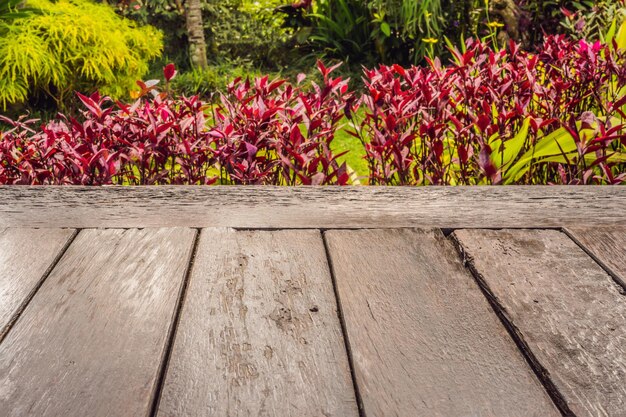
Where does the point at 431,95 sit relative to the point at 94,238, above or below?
above

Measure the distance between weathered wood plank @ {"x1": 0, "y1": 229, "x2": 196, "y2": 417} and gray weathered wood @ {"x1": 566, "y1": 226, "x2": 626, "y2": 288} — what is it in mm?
816

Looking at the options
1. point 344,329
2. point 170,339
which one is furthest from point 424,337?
point 170,339

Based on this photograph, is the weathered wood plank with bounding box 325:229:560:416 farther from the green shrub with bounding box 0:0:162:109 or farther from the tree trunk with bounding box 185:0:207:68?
the tree trunk with bounding box 185:0:207:68

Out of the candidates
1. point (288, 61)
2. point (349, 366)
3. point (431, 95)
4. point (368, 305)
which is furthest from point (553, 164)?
point (288, 61)

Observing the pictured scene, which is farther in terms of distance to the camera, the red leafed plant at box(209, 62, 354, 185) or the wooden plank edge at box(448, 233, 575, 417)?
the red leafed plant at box(209, 62, 354, 185)

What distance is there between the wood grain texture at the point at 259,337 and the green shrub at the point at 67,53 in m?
4.26

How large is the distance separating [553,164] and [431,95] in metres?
0.53

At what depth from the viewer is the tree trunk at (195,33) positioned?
6.89 meters

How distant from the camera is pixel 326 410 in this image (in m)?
0.83

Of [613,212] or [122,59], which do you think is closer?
[613,212]

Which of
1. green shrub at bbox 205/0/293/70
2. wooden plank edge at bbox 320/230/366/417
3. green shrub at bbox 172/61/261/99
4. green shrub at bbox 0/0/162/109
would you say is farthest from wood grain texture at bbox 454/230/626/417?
green shrub at bbox 205/0/293/70

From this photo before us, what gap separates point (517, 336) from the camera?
3.22ft

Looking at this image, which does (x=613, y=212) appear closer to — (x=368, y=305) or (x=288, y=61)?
(x=368, y=305)

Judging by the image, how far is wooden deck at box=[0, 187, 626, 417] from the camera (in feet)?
2.81
